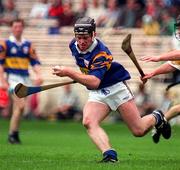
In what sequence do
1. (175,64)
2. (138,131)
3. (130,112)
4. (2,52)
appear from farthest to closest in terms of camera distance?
(2,52)
(175,64)
(138,131)
(130,112)

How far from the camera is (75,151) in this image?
46.0ft

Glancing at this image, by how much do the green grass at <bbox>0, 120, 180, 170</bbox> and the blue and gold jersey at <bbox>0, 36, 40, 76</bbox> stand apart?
1357 mm

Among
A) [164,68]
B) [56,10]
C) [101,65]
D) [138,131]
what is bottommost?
[56,10]

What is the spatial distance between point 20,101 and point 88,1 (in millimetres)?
13425

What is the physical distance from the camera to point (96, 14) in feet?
90.0

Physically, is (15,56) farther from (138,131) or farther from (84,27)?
(84,27)

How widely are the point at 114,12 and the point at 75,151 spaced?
1312cm

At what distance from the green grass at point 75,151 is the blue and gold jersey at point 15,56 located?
1357mm

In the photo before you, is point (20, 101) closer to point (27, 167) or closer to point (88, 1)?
point (27, 167)

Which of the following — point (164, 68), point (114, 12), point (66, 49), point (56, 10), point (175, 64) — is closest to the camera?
point (164, 68)

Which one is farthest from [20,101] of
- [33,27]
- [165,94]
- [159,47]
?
[33,27]

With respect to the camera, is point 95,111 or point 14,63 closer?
point 95,111

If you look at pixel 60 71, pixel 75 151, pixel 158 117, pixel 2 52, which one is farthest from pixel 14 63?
pixel 60 71

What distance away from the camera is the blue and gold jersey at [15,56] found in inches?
637
